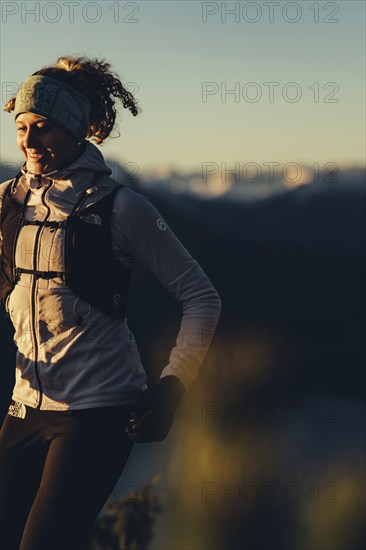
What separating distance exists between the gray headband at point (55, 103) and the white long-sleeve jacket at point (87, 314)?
0.52 ft

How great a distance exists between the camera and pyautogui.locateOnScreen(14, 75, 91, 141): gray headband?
347 cm

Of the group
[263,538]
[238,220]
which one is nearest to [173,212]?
[238,220]

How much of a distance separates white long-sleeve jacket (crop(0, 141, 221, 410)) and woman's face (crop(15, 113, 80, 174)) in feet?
0.16

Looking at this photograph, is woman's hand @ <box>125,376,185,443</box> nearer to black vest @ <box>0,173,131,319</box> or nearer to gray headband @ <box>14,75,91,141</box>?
black vest @ <box>0,173,131,319</box>

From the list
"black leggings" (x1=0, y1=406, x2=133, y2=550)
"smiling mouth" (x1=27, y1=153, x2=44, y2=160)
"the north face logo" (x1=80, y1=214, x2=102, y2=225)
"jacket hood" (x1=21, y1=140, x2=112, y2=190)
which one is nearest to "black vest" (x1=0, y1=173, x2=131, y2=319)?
"the north face logo" (x1=80, y1=214, x2=102, y2=225)

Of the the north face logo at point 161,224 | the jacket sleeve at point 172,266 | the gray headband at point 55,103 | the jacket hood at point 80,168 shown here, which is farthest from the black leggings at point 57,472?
the gray headband at point 55,103

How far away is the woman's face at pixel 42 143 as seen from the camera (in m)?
3.44

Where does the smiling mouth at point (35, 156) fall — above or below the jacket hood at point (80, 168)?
above

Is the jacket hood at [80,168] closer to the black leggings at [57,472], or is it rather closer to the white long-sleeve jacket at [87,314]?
the white long-sleeve jacket at [87,314]

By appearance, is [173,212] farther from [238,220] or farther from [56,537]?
[56,537]

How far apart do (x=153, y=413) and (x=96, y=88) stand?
4.26 feet

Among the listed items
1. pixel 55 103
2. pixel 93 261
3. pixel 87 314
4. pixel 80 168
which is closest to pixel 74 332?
pixel 87 314

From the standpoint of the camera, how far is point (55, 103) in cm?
349

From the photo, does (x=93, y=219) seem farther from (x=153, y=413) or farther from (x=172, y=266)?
(x=153, y=413)
